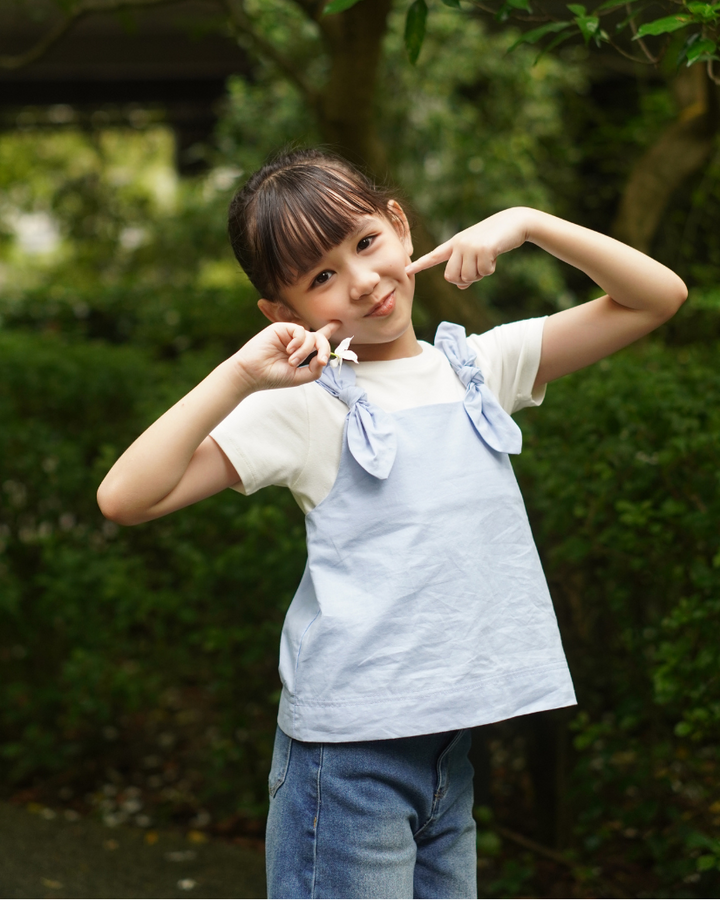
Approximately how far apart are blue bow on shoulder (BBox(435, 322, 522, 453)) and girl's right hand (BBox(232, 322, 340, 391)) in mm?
285

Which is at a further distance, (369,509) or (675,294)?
(675,294)

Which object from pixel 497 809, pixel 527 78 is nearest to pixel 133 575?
pixel 497 809

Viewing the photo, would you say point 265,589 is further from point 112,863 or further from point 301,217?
point 301,217

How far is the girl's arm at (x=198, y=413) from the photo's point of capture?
1335mm

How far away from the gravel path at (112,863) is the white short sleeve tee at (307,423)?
5.46ft

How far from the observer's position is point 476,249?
1.42 meters

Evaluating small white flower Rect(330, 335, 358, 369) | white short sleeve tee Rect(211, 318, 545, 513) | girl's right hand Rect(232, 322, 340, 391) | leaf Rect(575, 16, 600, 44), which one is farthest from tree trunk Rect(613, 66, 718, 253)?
girl's right hand Rect(232, 322, 340, 391)

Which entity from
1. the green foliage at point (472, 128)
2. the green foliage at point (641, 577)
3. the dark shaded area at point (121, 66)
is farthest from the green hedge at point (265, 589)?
the dark shaded area at point (121, 66)

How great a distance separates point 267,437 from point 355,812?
1.92ft

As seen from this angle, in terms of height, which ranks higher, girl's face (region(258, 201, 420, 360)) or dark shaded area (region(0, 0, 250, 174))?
dark shaded area (region(0, 0, 250, 174))

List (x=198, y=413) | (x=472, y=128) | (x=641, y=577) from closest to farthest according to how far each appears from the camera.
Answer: (x=198, y=413)
(x=641, y=577)
(x=472, y=128)

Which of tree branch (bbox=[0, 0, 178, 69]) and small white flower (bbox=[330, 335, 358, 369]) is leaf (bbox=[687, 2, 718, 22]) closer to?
small white flower (bbox=[330, 335, 358, 369])

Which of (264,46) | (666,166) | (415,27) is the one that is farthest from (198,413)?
(666,166)

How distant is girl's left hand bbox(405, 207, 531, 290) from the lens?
1.42 m
